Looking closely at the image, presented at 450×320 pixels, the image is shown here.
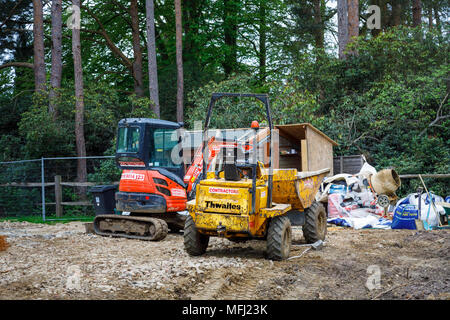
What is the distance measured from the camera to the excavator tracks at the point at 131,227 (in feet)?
32.9

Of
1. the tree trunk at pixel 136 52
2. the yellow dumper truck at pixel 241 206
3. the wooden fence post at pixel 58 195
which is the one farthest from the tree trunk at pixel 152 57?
the yellow dumper truck at pixel 241 206

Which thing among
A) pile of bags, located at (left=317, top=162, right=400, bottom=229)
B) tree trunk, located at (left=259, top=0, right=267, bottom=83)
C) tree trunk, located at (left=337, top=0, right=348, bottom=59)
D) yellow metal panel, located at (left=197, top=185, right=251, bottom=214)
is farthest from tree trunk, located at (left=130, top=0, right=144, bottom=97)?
yellow metal panel, located at (left=197, top=185, right=251, bottom=214)

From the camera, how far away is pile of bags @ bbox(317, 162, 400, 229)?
40.7 feet

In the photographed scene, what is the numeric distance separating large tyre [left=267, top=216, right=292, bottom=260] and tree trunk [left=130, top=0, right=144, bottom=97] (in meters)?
16.7

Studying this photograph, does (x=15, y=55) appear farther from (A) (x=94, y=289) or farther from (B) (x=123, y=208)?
(A) (x=94, y=289)

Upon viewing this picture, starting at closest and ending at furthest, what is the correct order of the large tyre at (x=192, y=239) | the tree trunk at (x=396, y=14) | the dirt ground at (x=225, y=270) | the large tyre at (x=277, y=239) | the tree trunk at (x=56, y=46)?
1. the dirt ground at (x=225, y=270)
2. the large tyre at (x=277, y=239)
3. the large tyre at (x=192, y=239)
4. the tree trunk at (x=56, y=46)
5. the tree trunk at (x=396, y=14)

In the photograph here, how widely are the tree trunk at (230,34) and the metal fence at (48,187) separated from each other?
462 inches

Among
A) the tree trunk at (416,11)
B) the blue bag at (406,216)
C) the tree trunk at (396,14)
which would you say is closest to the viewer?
the blue bag at (406,216)

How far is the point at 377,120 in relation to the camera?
16547mm

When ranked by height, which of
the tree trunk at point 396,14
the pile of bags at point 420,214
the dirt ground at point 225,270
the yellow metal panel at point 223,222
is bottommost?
the dirt ground at point 225,270

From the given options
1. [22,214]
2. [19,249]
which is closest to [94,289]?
[19,249]

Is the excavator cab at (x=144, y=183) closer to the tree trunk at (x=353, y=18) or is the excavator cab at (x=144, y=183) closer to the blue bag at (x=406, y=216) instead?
the blue bag at (x=406, y=216)

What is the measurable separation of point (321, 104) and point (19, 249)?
1239 cm

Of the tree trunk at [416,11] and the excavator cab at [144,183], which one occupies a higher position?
the tree trunk at [416,11]
